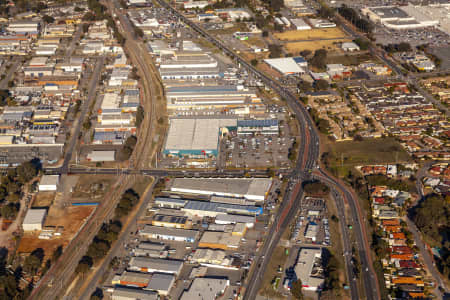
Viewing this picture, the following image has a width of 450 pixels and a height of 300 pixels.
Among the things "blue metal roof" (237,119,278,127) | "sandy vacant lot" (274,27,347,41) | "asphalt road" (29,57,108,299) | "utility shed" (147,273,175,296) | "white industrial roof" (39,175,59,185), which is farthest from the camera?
"sandy vacant lot" (274,27,347,41)

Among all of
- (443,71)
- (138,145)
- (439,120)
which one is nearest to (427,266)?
(439,120)

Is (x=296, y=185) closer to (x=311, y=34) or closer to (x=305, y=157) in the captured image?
(x=305, y=157)

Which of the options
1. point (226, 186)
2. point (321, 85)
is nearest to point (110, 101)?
point (226, 186)

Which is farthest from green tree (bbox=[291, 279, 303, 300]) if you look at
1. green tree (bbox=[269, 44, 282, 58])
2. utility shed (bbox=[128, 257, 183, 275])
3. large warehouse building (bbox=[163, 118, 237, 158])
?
green tree (bbox=[269, 44, 282, 58])

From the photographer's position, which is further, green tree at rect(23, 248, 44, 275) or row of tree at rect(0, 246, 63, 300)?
green tree at rect(23, 248, 44, 275)

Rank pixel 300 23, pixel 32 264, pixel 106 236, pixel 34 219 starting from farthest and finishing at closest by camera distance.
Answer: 1. pixel 300 23
2. pixel 34 219
3. pixel 106 236
4. pixel 32 264

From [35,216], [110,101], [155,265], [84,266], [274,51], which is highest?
[274,51]

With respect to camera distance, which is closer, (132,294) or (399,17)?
(132,294)

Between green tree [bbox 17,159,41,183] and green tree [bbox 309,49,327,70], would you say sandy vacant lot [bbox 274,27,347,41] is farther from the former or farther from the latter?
green tree [bbox 17,159,41,183]
